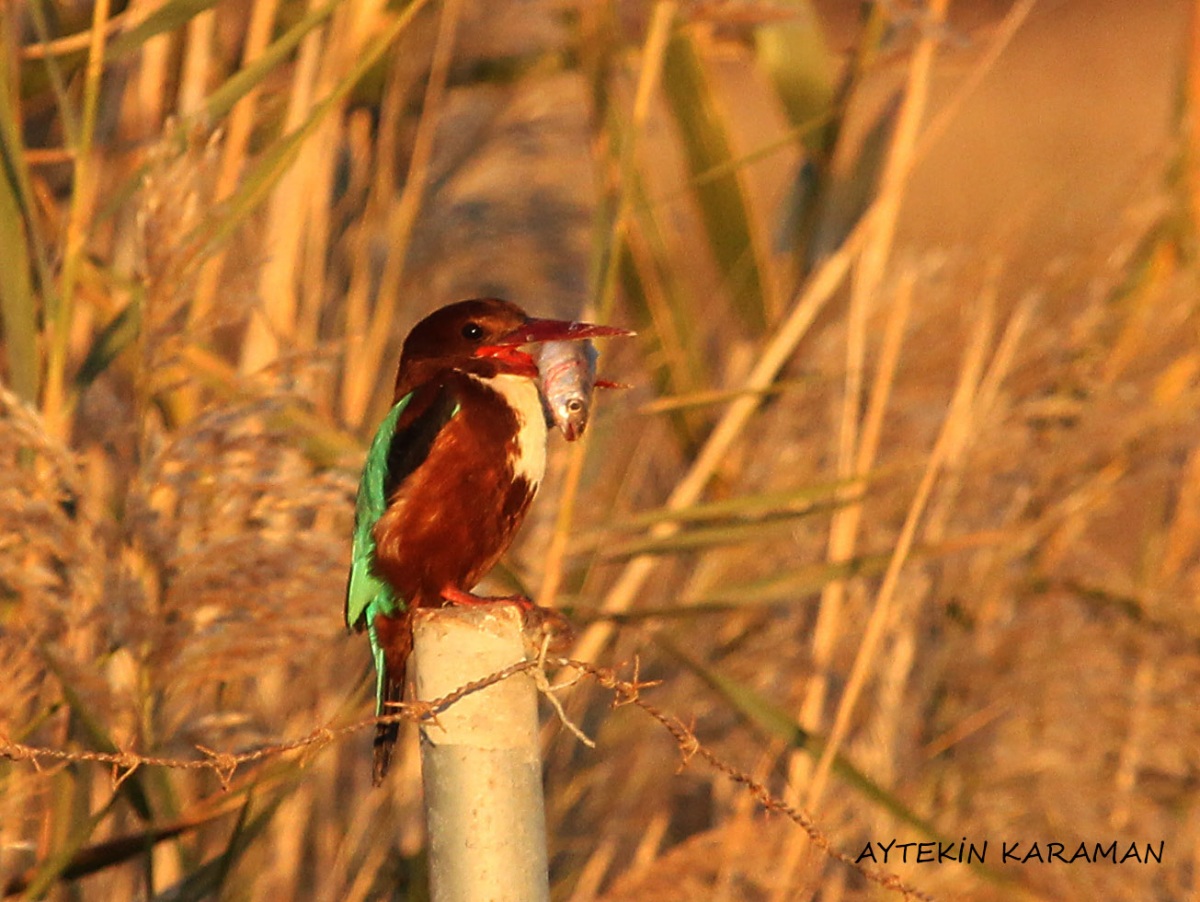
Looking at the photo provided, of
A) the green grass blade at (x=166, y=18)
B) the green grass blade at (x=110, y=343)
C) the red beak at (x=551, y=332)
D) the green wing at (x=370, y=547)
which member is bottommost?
the green wing at (x=370, y=547)

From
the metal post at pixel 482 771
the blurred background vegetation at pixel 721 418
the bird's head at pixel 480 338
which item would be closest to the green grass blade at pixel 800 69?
the blurred background vegetation at pixel 721 418

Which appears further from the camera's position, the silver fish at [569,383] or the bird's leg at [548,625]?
the silver fish at [569,383]

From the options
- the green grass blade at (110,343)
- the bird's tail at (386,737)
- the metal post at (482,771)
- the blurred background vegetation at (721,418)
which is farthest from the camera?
the blurred background vegetation at (721,418)

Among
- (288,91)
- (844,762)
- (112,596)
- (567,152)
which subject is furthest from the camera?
(567,152)

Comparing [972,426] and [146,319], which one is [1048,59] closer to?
[972,426]

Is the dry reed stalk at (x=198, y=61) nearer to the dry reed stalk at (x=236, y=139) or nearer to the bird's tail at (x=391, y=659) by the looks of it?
the dry reed stalk at (x=236, y=139)

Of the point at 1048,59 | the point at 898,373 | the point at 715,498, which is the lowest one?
the point at 715,498

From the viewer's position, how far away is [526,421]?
185cm

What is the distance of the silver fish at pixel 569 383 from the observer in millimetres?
1692

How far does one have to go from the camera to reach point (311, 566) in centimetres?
193

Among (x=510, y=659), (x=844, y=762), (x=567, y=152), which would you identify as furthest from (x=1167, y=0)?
(x=510, y=659)

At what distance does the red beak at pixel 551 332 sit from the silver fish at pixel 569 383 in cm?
2

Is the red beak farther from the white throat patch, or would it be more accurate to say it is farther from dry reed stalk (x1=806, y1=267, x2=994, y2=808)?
dry reed stalk (x1=806, y1=267, x2=994, y2=808)

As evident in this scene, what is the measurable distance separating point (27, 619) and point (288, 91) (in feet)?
3.48
